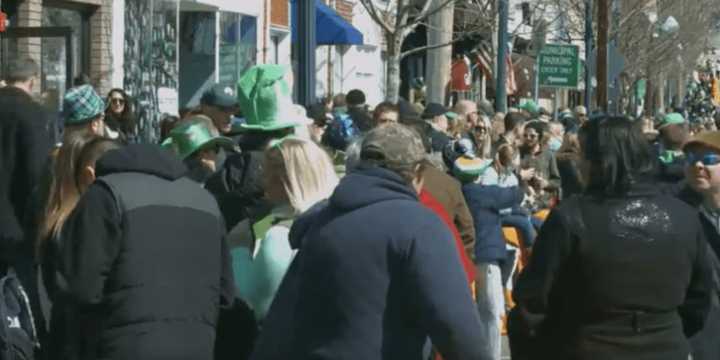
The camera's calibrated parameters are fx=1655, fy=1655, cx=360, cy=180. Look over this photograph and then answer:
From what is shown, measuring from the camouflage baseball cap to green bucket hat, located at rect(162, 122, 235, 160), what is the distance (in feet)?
9.79

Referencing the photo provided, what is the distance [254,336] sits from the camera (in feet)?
21.6

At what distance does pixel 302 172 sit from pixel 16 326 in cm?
165

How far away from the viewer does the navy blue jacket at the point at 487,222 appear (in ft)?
39.5

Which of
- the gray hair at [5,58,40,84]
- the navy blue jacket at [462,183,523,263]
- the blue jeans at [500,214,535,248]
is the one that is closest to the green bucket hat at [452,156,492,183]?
the navy blue jacket at [462,183,523,263]

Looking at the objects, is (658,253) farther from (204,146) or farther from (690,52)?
(690,52)

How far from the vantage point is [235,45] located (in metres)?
23.6

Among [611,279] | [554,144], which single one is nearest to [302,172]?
[611,279]

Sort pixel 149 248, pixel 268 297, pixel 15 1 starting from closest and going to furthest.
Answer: pixel 149 248 < pixel 268 297 < pixel 15 1

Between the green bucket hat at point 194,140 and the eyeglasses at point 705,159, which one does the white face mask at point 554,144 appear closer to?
the green bucket hat at point 194,140

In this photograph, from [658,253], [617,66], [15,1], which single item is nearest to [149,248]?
[658,253]

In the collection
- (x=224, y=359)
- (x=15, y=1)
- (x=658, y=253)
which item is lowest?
(x=224, y=359)

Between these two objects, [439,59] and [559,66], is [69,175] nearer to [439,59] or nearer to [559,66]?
[439,59]

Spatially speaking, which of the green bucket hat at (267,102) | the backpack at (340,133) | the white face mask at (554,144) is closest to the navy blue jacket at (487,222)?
the backpack at (340,133)

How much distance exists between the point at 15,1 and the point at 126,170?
11508 mm
